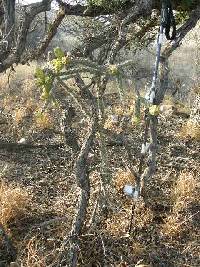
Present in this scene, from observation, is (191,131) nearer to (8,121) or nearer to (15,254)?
(8,121)

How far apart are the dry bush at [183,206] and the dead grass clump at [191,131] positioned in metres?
1.40

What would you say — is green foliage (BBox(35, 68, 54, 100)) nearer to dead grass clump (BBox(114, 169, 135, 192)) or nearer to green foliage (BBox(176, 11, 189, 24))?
dead grass clump (BBox(114, 169, 135, 192))

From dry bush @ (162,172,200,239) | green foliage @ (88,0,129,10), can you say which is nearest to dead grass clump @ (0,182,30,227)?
dry bush @ (162,172,200,239)

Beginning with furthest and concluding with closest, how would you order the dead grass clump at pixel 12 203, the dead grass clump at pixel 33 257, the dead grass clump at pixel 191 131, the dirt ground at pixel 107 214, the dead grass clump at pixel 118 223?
the dead grass clump at pixel 191 131, the dead grass clump at pixel 12 203, the dead grass clump at pixel 118 223, the dirt ground at pixel 107 214, the dead grass clump at pixel 33 257

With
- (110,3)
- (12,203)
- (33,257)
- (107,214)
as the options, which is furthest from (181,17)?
(33,257)

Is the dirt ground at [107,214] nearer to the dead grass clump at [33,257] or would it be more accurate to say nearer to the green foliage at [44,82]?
the dead grass clump at [33,257]

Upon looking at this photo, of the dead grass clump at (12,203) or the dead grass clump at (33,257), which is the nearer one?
the dead grass clump at (33,257)

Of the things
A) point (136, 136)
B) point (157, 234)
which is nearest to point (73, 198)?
point (157, 234)

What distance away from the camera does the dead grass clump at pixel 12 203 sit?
16.4 ft

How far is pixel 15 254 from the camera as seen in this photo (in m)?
4.55

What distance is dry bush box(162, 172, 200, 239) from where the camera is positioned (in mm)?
4961

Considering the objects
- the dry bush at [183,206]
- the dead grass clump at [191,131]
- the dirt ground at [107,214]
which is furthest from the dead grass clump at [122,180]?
the dead grass clump at [191,131]

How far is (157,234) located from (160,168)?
1237 mm

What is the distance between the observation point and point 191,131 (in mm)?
7094
